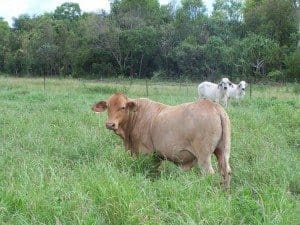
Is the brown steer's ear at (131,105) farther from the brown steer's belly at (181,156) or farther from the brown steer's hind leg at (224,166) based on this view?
the brown steer's hind leg at (224,166)

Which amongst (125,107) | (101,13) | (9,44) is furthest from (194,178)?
(9,44)

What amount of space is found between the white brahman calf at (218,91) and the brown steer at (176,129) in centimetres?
1228

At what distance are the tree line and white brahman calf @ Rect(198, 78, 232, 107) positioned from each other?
1698 centimetres

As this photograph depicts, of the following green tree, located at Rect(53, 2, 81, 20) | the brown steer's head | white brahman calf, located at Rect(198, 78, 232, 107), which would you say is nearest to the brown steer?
the brown steer's head

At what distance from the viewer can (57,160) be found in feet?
21.3

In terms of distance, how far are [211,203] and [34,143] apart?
13.9 feet

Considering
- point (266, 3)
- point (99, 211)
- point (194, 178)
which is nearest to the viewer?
point (99, 211)

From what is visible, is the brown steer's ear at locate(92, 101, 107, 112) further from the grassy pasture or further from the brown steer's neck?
the grassy pasture

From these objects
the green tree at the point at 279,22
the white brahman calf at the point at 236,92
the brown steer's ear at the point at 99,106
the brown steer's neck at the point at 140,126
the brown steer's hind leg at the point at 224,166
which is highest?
the green tree at the point at 279,22

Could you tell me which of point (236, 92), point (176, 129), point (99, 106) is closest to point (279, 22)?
point (236, 92)

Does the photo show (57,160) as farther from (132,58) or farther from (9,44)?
(9,44)

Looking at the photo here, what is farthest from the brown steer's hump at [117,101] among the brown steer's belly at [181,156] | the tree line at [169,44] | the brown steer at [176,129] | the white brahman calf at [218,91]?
the tree line at [169,44]

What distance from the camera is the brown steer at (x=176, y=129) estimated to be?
563 centimetres

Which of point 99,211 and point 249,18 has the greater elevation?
point 249,18
